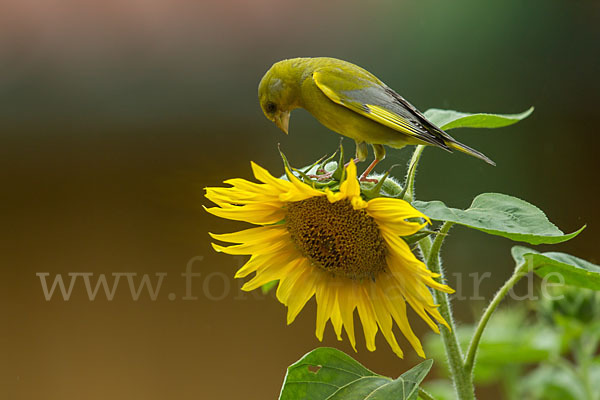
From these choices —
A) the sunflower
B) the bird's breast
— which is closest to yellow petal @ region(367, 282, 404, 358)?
the sunflower

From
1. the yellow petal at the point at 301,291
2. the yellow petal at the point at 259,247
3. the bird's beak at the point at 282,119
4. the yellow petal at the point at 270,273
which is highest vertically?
the bird's beak at the point at 282,119

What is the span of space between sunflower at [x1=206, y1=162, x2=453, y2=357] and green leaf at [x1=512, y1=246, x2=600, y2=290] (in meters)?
0.08

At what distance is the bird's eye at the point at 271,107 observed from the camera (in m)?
0.47

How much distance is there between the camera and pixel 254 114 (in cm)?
125

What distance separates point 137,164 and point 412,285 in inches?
34.8

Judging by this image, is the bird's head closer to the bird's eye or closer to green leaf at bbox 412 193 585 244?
the bird's eye

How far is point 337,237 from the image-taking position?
0.42 m

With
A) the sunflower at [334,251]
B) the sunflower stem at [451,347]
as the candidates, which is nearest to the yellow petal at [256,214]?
the sunflower at [334,251]

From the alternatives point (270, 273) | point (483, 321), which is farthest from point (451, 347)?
point (270, 273)

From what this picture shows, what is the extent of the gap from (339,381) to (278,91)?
21 cm

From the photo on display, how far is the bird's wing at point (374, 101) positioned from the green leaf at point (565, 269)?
11 centimetres

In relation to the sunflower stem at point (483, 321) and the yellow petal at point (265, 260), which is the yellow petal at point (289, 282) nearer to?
the yellow petal at point (265, 260)

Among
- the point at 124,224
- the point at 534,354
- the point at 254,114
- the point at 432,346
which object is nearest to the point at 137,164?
the point at 124,224

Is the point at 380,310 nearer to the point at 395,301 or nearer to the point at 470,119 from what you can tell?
the point at 395,301
